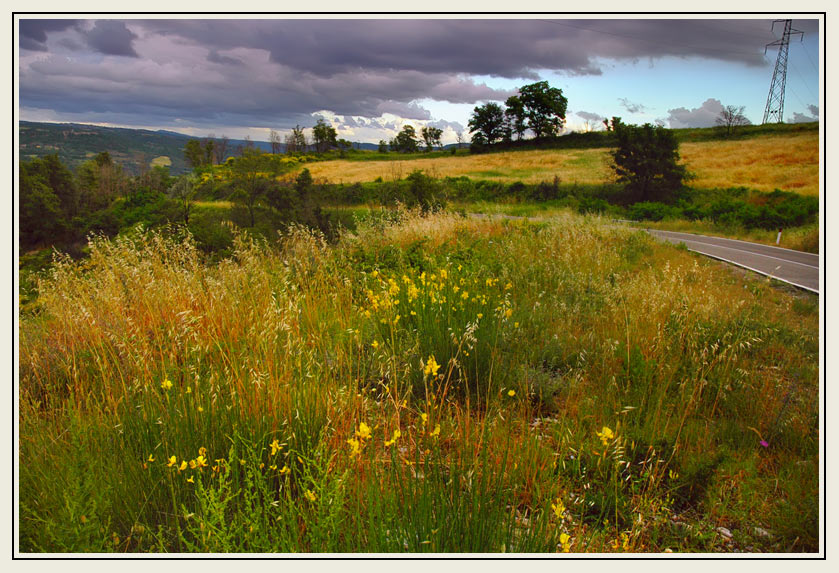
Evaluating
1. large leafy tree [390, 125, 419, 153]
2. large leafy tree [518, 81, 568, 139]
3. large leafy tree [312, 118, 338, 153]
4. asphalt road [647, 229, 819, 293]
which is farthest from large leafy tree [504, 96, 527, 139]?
asphalt road [647, 229, 819, 293]

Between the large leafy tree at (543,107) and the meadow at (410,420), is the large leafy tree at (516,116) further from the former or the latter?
the meadow at (410,420)

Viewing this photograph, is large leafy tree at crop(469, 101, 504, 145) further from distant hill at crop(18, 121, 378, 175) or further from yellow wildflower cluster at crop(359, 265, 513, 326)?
distant hill at crop(18, 121, 378, 175)

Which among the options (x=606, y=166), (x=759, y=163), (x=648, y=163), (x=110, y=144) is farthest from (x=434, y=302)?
(x=648, y=163)

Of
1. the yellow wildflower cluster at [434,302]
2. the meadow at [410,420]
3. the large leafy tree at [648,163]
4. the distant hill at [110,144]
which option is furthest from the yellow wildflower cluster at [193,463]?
the large leafy tree at [648,163]

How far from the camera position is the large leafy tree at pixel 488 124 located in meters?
6.16

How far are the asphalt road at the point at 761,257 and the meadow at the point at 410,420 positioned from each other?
0.29 m

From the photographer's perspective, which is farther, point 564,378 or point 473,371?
point 564,378

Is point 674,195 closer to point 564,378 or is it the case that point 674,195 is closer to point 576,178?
point 576,178

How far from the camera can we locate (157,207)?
6.36 m

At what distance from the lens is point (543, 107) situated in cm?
682

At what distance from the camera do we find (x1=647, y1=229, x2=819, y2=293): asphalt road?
4086 mm

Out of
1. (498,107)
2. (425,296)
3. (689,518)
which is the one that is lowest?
(689,518)
